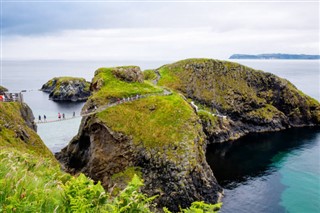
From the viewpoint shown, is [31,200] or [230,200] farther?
[230,200]

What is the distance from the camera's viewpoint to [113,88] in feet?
270

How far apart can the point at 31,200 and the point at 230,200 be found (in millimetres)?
54873

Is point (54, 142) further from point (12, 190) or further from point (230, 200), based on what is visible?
point (12, 190)

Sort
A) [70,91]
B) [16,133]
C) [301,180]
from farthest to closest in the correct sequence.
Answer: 1. [70,91]
2. [301,180]
3. [16,133]

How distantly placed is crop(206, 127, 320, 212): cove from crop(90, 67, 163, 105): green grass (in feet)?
87.9

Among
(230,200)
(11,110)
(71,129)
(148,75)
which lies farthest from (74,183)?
(148,75)

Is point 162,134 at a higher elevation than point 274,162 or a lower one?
higher

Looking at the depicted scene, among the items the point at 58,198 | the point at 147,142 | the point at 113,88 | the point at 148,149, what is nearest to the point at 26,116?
the point at 147,142

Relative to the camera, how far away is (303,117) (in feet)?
444

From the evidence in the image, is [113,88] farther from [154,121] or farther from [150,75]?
[150,75]

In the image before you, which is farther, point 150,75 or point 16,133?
point 150,75

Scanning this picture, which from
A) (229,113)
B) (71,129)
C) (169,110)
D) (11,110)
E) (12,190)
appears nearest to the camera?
(12,190)

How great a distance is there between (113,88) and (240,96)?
6672 centimetres

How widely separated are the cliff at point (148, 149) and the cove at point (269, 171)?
273 inches
